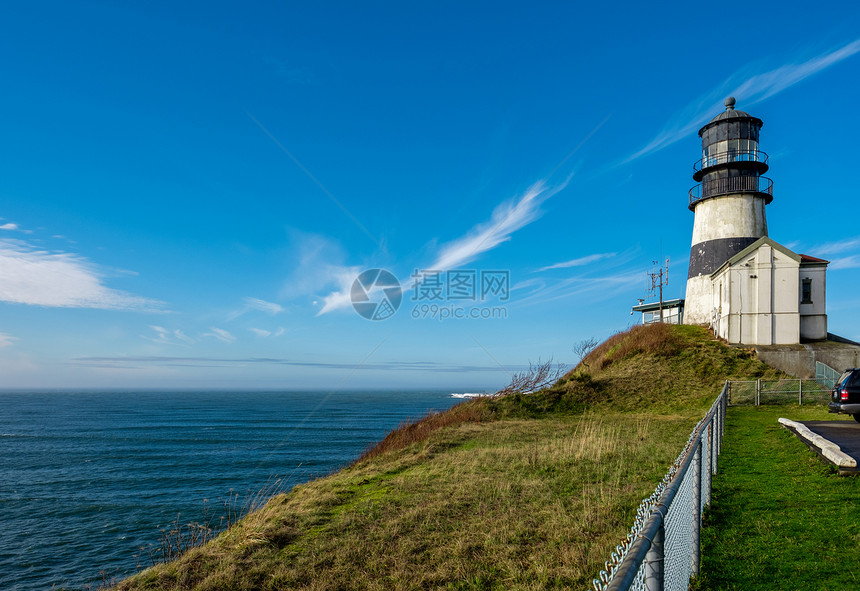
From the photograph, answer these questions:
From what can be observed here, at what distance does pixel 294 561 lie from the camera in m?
6.59

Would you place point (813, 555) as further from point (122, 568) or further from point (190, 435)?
point (190, 435)

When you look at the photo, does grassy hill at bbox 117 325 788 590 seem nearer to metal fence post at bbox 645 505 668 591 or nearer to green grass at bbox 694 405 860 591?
green grass at bbox 694 405 860 591

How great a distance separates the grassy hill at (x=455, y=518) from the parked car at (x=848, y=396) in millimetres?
4246

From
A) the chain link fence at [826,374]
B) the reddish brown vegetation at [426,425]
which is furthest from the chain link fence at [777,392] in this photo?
the reddish brown vegetation at [426,425]

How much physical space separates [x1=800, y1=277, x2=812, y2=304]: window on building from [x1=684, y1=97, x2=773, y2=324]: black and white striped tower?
5.41m

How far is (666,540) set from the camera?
11.3 feet

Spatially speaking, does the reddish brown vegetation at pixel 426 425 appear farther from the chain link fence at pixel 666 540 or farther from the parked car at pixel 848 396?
the parked car at pixel 848 396

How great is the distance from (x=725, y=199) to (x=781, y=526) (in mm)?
34201

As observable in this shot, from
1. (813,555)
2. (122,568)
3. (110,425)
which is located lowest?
(110,425)

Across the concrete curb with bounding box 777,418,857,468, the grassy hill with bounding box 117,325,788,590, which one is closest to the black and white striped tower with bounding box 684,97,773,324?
the grassy hill with bounding box 117,325,788,590

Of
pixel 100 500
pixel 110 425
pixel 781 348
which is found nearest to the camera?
pixel 100 500

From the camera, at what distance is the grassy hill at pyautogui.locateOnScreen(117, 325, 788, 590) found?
6008 millimetres

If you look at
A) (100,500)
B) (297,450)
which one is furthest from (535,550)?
(297,450)

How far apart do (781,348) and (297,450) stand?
34.1 meters
